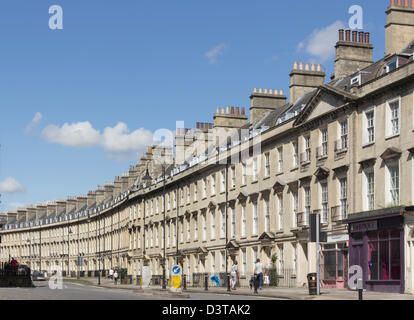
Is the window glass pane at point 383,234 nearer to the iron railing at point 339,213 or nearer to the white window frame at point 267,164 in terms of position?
the iron railing at point 339,213

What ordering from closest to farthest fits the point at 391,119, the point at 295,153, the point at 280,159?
the point at 391,119 → the point at 295,153 → the point at 280,159

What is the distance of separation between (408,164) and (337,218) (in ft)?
25.7

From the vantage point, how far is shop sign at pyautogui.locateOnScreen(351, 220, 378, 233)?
3944 centimetres

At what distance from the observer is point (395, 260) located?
125 ft

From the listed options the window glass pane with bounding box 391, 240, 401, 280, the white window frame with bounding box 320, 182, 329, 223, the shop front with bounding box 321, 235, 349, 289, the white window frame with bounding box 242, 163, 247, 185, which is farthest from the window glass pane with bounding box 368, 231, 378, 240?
the white window frame with bounding box 242, 163, 247, 185

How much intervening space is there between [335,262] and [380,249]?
586 cm

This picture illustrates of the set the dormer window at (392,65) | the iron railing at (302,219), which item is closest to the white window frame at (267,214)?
the iron railing at (302,219)

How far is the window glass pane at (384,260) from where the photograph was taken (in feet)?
127

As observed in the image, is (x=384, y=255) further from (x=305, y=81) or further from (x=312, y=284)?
(x=305, y=81)

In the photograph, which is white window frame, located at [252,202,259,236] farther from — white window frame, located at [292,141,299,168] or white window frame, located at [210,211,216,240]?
white window frame, located at [210,211,216,240]

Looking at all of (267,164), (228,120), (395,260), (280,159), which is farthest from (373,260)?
(228,120)

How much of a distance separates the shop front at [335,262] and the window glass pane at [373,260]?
279 centimetres

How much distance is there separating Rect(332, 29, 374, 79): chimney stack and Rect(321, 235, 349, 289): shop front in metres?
12.6

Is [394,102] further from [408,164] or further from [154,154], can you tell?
[154,154]
